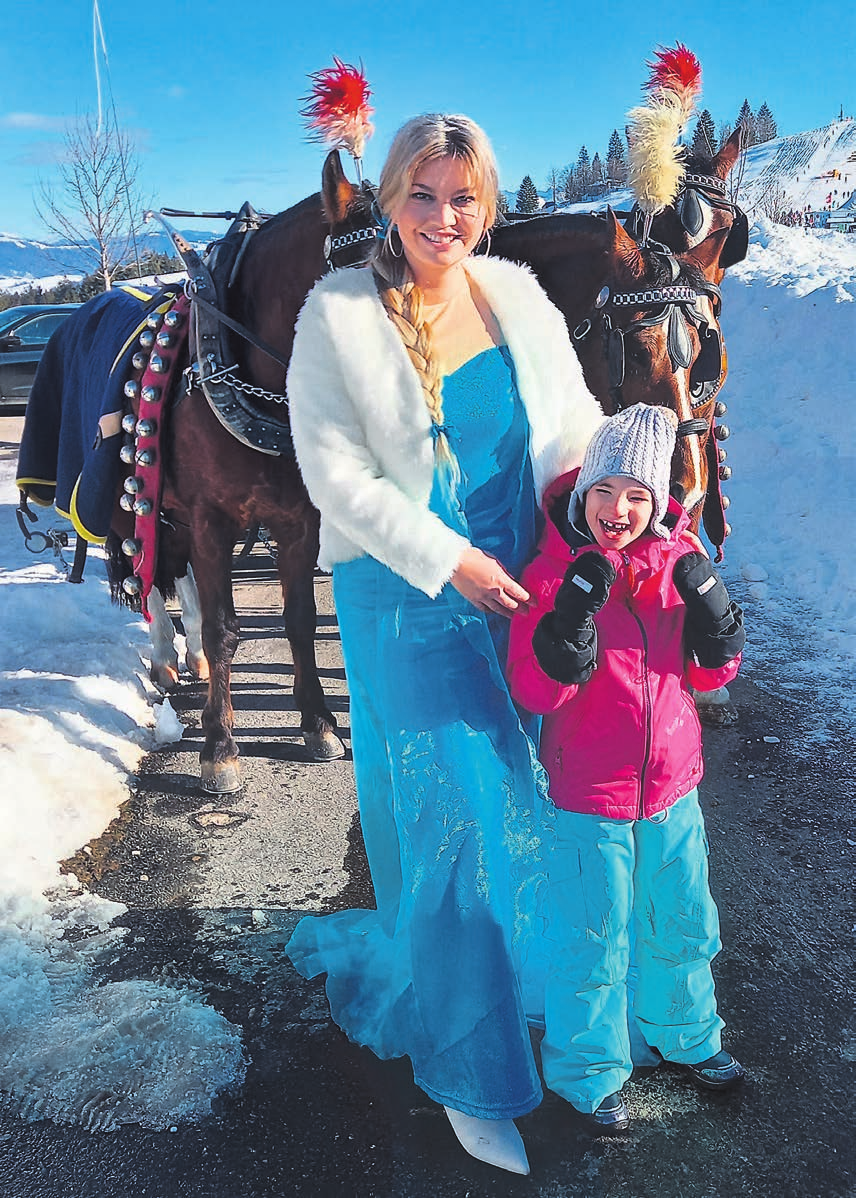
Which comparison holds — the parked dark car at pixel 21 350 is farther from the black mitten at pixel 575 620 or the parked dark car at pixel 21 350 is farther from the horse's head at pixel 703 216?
the black mitten at pixel 575 620

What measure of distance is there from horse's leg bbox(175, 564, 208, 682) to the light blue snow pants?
303 centimetres

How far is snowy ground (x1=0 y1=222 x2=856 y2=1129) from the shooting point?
2107mm

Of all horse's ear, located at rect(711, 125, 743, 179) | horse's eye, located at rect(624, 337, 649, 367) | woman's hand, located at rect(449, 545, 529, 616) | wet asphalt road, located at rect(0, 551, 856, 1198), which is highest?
horse's ear, located at rect(711, 125, 743, 179)

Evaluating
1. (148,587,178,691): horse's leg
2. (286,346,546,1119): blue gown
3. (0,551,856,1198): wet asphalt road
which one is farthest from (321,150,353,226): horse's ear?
(148,587,178,691): horse's leg

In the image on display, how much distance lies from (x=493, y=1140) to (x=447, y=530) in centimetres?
121

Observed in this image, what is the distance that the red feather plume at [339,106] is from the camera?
2.47 metres

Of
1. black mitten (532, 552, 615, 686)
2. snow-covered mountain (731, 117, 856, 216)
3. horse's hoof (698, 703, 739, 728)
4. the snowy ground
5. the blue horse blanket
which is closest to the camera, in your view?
black mitten (532, 552, 615, 686)

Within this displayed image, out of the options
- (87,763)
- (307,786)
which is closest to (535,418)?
(307,786)

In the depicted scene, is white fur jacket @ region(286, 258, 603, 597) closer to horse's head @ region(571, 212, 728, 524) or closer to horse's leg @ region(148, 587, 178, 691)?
horse's head @ region(571, 212, 728, 524)

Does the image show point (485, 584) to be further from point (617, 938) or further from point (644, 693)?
point (617, 938)

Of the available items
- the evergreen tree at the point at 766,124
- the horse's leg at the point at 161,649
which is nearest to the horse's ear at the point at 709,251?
the horse's leg at the point at 161,649

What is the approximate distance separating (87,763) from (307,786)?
0.84m

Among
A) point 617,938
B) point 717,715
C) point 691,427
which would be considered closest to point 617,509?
point 617,938

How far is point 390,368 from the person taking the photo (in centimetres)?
176
